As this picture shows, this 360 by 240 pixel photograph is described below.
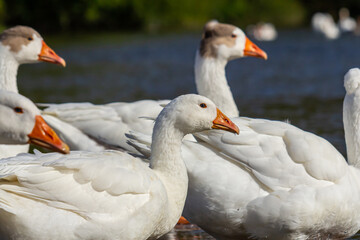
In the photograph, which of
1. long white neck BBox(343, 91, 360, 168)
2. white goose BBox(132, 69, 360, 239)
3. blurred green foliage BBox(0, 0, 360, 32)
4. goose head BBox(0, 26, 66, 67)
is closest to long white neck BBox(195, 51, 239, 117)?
goose head BBox(0, 26, 66, 67)

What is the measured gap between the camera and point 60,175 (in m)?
4.83

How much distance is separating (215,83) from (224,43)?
0.55 metres

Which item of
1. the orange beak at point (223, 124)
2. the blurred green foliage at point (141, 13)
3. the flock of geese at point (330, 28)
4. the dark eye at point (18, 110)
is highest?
the orange beak at point (223, 124)

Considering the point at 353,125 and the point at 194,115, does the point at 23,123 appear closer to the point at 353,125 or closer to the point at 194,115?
the point at 194,115

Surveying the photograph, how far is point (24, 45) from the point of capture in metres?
8.01

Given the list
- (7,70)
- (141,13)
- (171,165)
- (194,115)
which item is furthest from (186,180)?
(141,13)

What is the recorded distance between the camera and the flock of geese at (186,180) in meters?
4.77

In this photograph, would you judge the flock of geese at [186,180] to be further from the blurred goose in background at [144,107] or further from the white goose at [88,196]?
the blurred goose in background at [144,107]

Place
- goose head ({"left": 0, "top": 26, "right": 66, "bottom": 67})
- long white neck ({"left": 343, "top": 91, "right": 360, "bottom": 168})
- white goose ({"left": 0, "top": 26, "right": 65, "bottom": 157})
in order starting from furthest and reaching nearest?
goose head ({"left": 0, "top": 26, "right": 66, "bottom": 67})
white goose ({"left": 0, "top": 26, "right": 65, "bottom": 157})
long white neck ({"left": 343, "top": 91, "right": 360, "bottom": 168})

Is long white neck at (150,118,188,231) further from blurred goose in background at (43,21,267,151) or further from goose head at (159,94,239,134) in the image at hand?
blurred goose in background at (43,21,267,151)

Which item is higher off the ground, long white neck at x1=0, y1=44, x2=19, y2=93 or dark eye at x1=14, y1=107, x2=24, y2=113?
dark eye at x1=14, y1=107, x2=24, y2=113

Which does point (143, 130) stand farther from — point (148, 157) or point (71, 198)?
point (71, 198)

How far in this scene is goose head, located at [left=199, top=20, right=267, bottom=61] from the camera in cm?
844

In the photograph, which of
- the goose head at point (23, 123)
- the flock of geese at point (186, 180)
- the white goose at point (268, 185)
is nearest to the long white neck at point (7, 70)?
the flock of geese at point (186, 180)
